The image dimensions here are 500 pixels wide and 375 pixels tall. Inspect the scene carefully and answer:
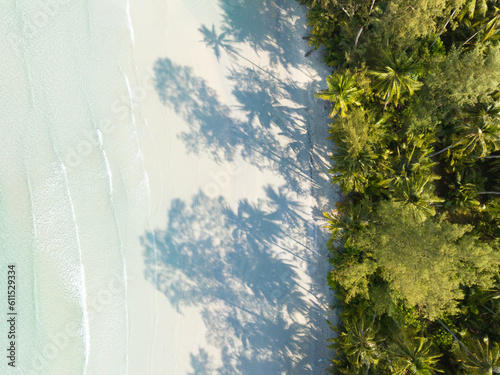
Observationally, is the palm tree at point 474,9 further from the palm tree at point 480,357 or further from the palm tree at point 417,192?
the palm tree at point 480,357

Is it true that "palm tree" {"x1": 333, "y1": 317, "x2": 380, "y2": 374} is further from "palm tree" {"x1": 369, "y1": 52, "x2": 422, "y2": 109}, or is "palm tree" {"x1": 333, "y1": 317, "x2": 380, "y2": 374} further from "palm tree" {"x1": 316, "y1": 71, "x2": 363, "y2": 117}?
"palm tree" {"x1": 369, "y1": 52, "x2": 422, "y2": 109}

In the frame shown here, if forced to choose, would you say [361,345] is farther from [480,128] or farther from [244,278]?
[480,128]

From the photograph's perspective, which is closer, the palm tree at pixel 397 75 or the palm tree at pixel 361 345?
the palm tree at pixel 397 75

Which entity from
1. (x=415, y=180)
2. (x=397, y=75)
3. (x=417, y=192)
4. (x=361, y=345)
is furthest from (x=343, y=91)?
(x=361, y=345)

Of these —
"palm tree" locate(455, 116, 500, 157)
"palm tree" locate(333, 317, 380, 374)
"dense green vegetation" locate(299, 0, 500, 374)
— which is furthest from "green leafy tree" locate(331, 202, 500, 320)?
"palm tree" locate(455, 116, 500, 157)

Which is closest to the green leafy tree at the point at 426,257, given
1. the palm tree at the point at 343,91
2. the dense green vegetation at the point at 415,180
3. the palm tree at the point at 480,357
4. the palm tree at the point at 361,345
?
the dense green vegetation at the point at 415,180

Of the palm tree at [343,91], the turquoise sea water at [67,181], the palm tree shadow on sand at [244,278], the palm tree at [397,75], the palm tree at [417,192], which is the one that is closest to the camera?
the palm tree at [397,75]
